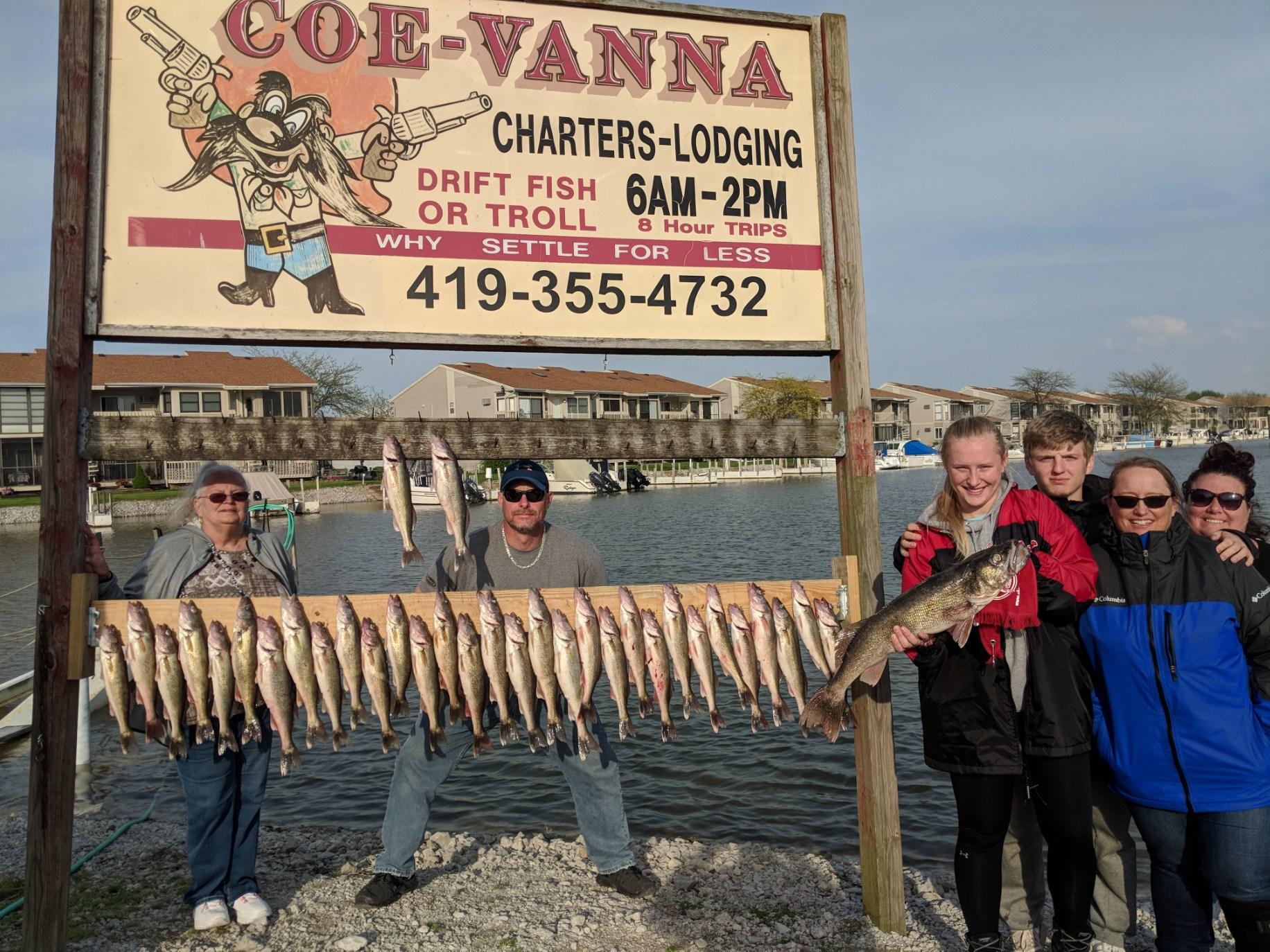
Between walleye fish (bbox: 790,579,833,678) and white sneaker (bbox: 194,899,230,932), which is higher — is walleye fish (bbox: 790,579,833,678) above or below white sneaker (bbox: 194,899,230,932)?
above

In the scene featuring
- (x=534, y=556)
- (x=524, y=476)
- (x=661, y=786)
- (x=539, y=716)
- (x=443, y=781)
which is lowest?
(x=661, y=786)

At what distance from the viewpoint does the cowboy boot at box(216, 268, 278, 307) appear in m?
4.03

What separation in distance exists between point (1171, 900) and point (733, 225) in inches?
136

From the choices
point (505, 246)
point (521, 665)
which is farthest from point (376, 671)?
point (505, 246)

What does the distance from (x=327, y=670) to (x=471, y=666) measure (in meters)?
0.59

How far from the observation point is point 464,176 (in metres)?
4.29

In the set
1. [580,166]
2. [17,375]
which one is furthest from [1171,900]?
[17,375]

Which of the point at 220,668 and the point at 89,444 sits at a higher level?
the point at 89,444

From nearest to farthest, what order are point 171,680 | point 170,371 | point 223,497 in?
point 171,680 < point 223,497 < point 170,371

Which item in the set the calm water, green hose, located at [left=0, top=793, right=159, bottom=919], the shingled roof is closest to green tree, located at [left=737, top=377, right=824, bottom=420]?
the shingled roof

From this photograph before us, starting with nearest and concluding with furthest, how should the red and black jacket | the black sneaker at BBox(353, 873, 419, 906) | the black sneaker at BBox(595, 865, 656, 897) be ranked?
the red and black jacket → the black sneaker at BBox(353, 873, 419, 906) → the black sneaker at BBox(595, 865, 656, 897)

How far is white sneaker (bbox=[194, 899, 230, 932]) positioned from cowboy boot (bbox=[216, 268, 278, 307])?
2.95m

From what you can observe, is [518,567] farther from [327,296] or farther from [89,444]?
[89,444]

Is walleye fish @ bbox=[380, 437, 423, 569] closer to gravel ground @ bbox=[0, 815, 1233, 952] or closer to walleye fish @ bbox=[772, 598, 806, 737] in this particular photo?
walleye fish @ bbox=[772, 598, 806, 737]
